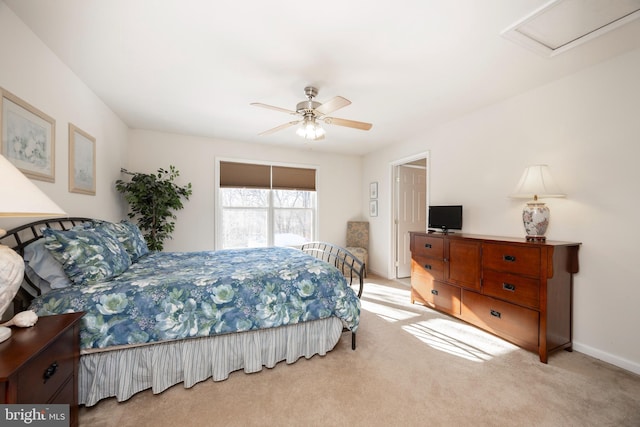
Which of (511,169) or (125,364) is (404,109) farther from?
(125,364)

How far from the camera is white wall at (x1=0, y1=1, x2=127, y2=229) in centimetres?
167

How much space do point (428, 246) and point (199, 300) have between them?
2.69 m

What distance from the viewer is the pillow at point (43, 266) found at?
1.59m

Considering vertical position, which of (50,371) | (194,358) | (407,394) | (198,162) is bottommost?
(407,394)

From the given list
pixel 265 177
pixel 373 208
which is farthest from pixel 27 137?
pixel 373 208

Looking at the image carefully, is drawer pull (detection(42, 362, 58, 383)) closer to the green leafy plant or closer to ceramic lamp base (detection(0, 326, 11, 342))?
ceramic lamp base (detection(0, 326, 11, 342))

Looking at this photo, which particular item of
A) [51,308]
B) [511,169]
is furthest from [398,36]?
[51,308]

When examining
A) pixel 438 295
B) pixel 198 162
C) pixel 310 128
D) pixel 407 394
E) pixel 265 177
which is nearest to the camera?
pixel 407 394

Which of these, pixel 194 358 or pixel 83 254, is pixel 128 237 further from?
pixel 194 358

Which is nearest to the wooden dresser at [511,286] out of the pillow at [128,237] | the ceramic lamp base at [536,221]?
the ceramic lamp base at [536,221]

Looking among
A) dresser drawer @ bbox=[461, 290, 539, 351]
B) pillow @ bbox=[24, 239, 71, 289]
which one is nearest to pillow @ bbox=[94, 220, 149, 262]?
pillow @ bbox=[24, 239, 71, 289]

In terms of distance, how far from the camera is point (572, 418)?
5.04 feet

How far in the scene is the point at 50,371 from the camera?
1.17 meters

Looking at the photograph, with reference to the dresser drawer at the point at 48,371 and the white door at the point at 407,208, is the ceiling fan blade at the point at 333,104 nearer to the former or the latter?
the dresser drawer at the point at 48,371
